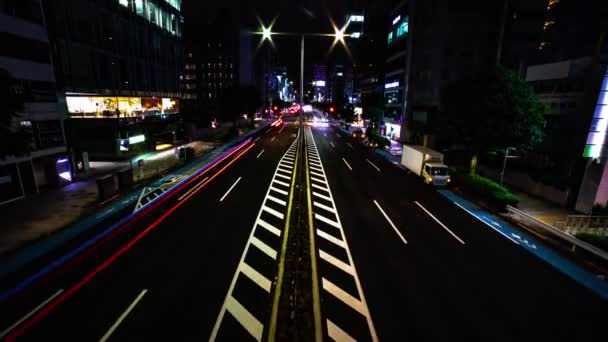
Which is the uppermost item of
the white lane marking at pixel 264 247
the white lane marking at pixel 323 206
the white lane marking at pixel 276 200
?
the white lane marking at pixel 276 200

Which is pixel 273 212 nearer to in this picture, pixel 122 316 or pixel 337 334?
pixel 122 316

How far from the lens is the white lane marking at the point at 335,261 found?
11.4 metres

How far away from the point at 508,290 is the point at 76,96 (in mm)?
39773

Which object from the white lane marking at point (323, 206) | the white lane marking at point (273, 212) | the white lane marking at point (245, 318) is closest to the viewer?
the white lane marking at point (245, 318)

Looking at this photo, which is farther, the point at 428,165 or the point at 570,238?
the point at 428,165

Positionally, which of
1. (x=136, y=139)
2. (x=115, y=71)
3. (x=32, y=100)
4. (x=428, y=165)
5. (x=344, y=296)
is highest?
(x=115, y=71)

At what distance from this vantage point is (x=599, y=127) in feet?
55.6

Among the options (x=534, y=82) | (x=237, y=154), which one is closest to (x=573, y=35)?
(x=534, y=82)

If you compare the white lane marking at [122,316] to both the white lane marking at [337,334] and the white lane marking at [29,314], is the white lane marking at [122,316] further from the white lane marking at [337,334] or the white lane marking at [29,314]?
the white lane marking at [337,334]

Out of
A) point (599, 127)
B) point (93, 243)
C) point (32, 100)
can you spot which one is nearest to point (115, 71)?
point (32, 100)

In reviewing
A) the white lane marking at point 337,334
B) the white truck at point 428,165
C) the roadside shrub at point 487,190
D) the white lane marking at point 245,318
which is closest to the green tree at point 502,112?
the roadside shrub at point 487,190

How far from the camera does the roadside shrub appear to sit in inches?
692

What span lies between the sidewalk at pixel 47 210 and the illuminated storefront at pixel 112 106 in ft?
31.9

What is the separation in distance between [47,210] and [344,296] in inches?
733
